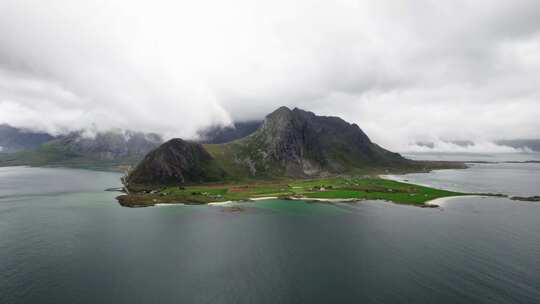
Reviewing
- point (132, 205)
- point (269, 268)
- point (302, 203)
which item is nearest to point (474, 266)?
point (269, 268)

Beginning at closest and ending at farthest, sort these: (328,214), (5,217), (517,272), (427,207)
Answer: (517,272)
(5,217)
(328,214)
(427,207)

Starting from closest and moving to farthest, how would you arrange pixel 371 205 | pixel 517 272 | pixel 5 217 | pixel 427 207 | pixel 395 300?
pixel 395 300
pixel 517 272
pixel 5 217
pixel 427 207
pixel 371 205

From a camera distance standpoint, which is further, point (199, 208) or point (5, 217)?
point (199, 208)

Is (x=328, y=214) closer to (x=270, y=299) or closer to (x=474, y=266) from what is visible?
(x=474, y=266)

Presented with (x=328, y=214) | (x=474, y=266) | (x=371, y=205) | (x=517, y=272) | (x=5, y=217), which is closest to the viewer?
(x=517, y=272)

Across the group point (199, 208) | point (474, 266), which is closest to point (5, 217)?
point (199, 208)

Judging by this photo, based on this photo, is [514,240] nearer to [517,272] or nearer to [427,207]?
[517,272]
